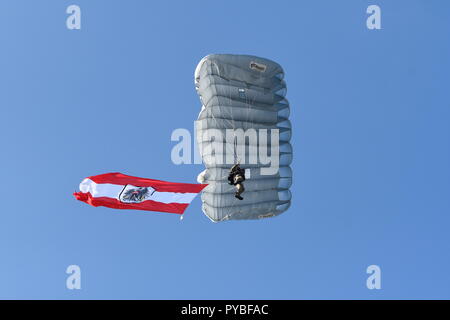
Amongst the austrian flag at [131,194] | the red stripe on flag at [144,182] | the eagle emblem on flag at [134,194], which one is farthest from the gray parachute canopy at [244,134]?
the eagle emblem on flag at [134,194]

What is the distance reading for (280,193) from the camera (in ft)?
81.0

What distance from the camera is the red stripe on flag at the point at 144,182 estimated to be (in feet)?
65.7

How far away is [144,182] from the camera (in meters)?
20.4

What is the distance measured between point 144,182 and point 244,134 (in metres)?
5.21

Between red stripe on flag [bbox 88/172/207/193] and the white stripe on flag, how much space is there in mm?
158

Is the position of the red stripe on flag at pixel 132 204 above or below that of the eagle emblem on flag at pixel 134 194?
below

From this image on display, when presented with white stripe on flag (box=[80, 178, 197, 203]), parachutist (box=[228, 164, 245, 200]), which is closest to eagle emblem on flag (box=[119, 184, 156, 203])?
white stripe on flag (box=[80, 178, 197, 203])

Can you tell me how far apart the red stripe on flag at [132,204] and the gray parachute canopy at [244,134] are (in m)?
2.47

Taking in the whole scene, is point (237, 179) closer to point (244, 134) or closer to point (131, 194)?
point (244, 134)

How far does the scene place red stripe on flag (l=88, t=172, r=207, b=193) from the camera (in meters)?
20.0

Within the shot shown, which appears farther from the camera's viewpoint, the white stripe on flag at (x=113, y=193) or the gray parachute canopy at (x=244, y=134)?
the gray parachute canopy at (x=244, y=134)

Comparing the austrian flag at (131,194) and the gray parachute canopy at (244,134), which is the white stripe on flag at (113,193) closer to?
A: the austrian flag at (131,194)

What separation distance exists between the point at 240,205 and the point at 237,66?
240 inches

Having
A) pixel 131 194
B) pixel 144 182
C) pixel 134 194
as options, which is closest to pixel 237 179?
pixel 144 182
